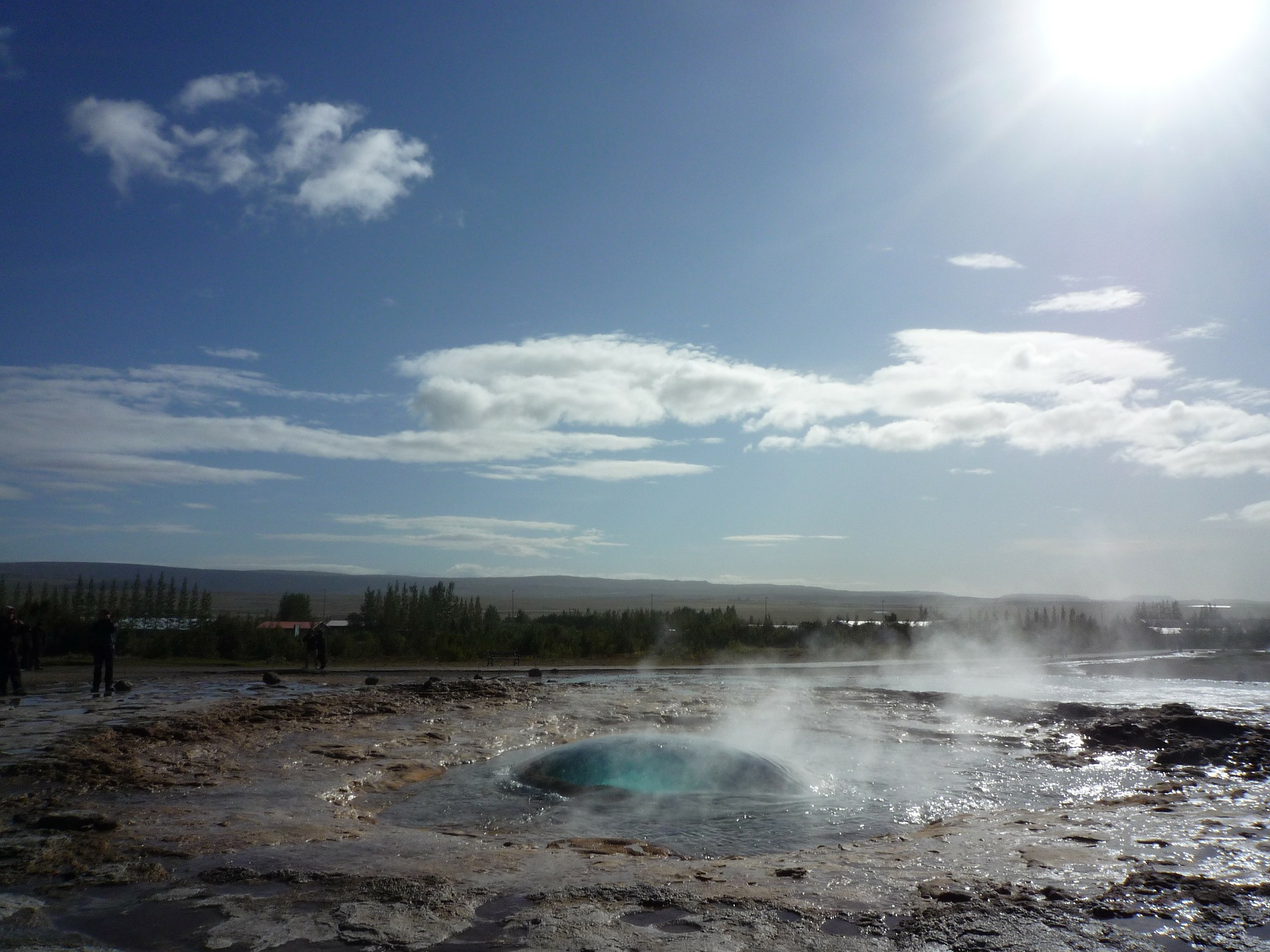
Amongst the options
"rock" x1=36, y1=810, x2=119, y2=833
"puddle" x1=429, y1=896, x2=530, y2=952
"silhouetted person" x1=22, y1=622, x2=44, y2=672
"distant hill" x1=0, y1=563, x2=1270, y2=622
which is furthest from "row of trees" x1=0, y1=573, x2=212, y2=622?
"distant hill" x1=0, y1=563, x2=1270, y2=622

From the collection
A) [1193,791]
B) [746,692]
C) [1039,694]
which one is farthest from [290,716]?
[1039,694]

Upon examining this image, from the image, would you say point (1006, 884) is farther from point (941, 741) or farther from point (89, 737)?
point (89, 737)

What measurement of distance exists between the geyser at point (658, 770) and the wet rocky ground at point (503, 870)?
62.3 inches

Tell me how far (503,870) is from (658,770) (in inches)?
143

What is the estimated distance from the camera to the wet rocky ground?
16.8 ft

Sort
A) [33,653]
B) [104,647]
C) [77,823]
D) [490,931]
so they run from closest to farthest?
[490,931], [77,823], [104,647], [33,653]

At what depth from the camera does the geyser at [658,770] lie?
958cm

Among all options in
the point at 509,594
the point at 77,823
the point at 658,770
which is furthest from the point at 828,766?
the point at 509,594

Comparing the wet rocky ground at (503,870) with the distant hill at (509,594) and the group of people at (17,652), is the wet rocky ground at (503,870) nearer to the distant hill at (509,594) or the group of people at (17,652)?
the group of people at (17,652)

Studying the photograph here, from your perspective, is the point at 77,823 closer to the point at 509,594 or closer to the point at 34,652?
the point at 34,652

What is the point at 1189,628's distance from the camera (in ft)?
173

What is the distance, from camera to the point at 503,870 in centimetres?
639

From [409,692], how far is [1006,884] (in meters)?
14.1

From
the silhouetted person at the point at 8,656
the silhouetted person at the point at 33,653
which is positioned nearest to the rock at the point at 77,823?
the silhouetted person at the point at 8,656
